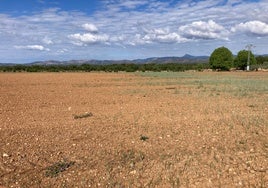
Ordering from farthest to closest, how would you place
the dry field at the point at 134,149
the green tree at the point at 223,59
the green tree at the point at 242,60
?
the green tree at the point at 242,60, the green tree at the point at 223,59, the dry field at the point at 134,149

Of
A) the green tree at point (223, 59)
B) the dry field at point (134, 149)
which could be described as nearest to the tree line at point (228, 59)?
the green tree at point (223, 59)

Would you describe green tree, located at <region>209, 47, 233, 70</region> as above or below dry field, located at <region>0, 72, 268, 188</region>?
above

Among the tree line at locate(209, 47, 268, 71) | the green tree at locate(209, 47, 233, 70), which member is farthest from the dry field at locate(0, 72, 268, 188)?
the tree line at locate(209, 47, 268, 71)

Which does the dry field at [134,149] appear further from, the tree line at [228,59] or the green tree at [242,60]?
the green tree at [242,60]

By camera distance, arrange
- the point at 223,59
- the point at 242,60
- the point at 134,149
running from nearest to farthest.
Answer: the point at 134,149, the point at 223,59, the point at 242,60

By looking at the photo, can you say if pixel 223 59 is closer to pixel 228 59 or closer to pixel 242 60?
pixel 228 59

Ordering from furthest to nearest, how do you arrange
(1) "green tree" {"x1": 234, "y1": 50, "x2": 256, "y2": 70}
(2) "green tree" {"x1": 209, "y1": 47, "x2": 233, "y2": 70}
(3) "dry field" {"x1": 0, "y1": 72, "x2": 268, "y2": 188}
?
(1) "green tree" {"x1": 234, "y1": 50, "x2": 256, "y2": 70}, (2) "green tree" {"x1": 209, "y1": 47, "x2": 233, "y2": 70}, (3) "dry field" {"x1": 0, "y1": 72, "x2": 268, "y2": 188}

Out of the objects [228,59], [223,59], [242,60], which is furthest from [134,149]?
[242,60]

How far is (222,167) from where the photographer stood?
5.42 m

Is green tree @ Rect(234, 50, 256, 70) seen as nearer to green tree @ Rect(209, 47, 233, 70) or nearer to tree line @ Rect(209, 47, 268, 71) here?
tree line @ Rect(209, 47, 268, 71)

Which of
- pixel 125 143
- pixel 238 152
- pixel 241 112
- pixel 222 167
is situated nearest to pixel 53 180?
pixel 125 143

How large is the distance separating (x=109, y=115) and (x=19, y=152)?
179 inches

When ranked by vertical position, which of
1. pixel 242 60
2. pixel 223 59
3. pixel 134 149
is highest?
pixel 223 59

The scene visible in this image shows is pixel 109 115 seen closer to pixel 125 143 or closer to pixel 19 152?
pixel 125 143
